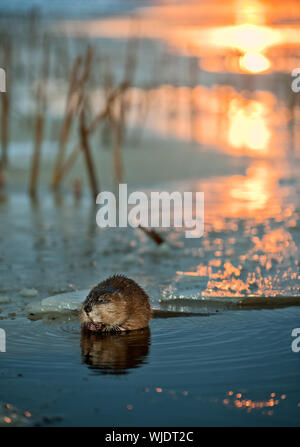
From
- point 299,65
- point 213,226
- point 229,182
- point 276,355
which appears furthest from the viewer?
point 299,65

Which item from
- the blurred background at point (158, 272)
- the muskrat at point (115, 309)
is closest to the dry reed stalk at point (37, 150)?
the blurred background at point (158, 272)

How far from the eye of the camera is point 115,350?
15.0ft

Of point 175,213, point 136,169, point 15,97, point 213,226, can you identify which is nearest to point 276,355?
point 213,226

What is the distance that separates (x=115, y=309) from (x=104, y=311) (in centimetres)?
8

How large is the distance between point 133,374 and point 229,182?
29.5 ft

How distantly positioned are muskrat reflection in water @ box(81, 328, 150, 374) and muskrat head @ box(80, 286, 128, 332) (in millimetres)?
71

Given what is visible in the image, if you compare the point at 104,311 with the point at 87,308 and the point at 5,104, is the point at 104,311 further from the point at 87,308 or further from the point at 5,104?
the point at 5,104

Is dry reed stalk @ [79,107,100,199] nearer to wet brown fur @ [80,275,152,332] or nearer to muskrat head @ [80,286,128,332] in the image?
wet brown fur @ [80,275,152,332]

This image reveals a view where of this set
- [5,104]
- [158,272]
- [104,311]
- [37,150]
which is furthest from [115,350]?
[5,104]

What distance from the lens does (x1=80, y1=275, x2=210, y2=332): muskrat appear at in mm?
4828

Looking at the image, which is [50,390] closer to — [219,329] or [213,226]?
[219,329]

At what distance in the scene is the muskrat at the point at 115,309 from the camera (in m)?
4.83

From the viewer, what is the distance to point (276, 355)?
4402 millimetres

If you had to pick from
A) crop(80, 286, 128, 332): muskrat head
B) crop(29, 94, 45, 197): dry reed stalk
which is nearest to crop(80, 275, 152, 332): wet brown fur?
crop(80, 286, 128, 332): muskrat head
